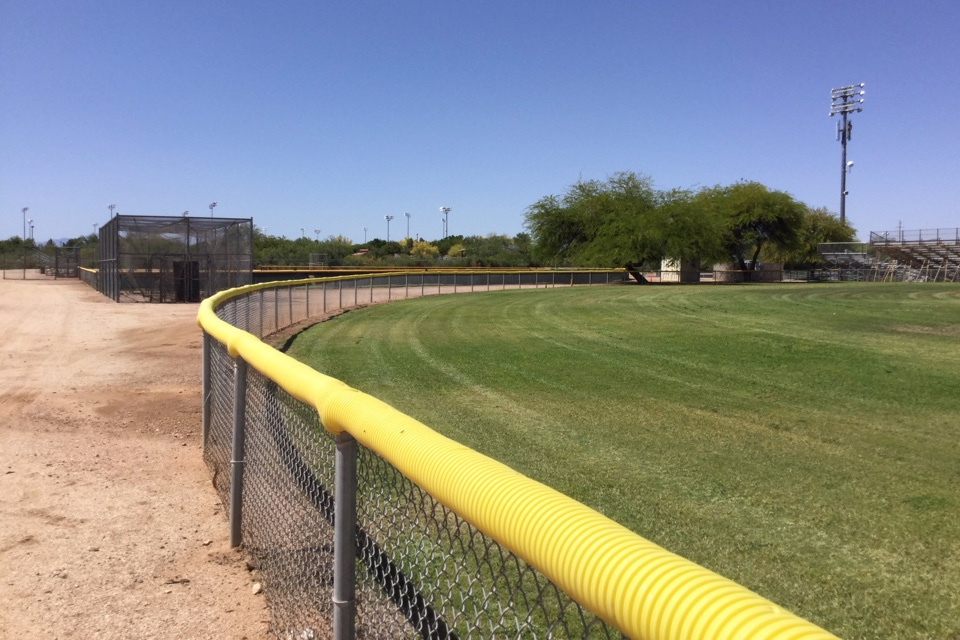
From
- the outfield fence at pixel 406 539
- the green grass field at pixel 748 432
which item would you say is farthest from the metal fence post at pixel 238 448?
the green grass field at pixel 748 432

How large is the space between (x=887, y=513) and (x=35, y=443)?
7.70m

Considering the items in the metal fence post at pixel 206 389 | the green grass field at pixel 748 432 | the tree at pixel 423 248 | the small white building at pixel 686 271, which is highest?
the tree at pixel 423 248

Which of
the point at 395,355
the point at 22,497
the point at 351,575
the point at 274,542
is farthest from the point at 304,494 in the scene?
the point at 395,355

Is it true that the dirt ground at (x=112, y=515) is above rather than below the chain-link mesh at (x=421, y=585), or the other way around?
below

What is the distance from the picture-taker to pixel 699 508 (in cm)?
593

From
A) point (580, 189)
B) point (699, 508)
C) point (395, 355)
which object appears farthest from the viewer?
point (580, 189)

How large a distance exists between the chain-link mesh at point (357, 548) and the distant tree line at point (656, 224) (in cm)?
4902

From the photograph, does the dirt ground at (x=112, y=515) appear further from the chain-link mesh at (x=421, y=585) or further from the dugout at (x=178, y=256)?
the dugout at (x=178, y=256)

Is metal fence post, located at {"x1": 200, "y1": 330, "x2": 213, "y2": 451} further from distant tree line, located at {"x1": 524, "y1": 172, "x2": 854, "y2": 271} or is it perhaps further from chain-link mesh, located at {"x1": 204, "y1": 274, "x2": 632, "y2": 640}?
distant tree line, located at {"x1": 524, "y1": 172, "x2": 854, "y2": 271}

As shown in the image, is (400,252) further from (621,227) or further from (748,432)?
(748,432)

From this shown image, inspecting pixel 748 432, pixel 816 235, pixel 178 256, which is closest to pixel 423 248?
pixel 816 235

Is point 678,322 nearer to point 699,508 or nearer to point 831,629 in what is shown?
point 699,508

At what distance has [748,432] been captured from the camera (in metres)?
8.42

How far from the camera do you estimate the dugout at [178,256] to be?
3284 centimetres
